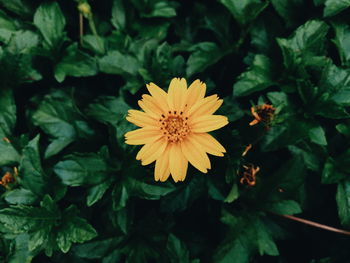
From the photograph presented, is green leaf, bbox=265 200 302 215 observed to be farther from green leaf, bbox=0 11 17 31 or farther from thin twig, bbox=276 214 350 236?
green leaf, bbox=0 11 17 31

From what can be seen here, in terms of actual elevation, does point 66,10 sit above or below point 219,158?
above

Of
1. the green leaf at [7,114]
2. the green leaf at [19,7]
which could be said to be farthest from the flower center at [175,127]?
the green leaf at [19,7]

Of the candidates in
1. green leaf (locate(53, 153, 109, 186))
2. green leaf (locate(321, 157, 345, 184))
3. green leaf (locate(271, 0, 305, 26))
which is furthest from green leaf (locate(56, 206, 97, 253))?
green leaf (locate(271, 0, 305, 26))

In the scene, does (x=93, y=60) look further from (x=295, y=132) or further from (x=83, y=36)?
(x=295, y=132)

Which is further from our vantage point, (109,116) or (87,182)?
(109,116)

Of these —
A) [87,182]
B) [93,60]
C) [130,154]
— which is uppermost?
[93,60]

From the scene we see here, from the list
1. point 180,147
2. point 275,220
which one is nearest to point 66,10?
point 180,147

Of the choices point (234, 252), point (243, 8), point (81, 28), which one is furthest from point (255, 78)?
point (81, 28)
